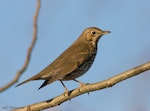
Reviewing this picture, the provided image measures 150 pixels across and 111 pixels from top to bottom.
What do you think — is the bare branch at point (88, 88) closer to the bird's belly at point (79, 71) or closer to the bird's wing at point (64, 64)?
the bird's wing at point (64, 64)

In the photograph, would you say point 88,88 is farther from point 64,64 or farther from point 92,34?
point 92,34

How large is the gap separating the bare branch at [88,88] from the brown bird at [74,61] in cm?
67

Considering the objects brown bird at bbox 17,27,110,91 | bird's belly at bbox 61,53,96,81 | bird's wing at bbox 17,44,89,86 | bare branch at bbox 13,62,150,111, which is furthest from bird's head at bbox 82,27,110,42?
bare branch at bbox 13,62,150,111

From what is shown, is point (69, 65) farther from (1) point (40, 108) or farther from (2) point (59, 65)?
(1) point (40, 108)

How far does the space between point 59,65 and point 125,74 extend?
2.13 metres

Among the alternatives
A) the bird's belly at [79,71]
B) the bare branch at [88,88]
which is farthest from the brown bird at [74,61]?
the bare branch at [88,88]

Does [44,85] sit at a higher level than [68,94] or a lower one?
higher

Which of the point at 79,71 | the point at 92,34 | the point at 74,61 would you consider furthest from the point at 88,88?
the point at 92,34

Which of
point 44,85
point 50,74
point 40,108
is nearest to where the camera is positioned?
point 40,108

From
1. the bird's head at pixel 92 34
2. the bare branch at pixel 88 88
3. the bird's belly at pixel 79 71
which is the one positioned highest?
the bird's head at pixel 92 34

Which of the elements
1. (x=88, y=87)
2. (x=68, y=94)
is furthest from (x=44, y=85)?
(x=88, y=87)

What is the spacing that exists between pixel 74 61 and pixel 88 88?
1.81m

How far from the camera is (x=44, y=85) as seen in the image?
17.7ft

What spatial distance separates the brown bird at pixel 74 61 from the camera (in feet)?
18.7
